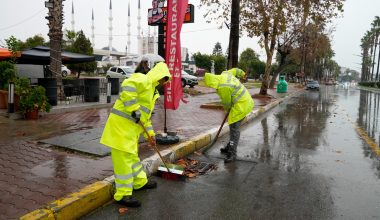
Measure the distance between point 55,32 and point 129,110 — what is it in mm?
10149

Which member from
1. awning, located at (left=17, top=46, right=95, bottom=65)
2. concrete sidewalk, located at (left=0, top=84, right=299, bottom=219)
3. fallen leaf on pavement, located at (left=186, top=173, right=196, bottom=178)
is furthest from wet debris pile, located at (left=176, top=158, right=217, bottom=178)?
awning, located at (left=17, top=46, right=95, bottom=65)

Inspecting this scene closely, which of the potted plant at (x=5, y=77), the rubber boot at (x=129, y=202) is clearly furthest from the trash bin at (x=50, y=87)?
the rubber boot at (x=129, y=202)

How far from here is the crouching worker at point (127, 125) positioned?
3.89m

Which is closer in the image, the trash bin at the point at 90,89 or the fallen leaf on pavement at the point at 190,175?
the fallen leaf on pavement at the point at 190,175

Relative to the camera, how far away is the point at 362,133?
9.37m

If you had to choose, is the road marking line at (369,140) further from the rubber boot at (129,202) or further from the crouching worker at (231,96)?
the rubber boot at (129,202)

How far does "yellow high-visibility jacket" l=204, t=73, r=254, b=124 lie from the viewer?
597 centimetres

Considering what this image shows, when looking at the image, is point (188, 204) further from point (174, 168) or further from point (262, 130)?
point (262, 130)

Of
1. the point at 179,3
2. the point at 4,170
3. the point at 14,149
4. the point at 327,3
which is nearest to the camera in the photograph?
the point at 4,170

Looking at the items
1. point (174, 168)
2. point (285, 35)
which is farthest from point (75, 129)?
point (285, 35)

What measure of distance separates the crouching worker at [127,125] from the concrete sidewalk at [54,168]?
33 centimetres

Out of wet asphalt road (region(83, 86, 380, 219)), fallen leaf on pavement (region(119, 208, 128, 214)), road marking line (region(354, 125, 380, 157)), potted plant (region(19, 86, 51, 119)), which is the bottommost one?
fallen leaf on pavement (region(119, 208, 128, 214))

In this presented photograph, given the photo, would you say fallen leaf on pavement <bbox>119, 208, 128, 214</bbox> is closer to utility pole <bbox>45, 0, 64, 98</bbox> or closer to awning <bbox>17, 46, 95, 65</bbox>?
utility pole <bbox>45, 0, 64, 98</bbox>

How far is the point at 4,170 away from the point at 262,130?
662 centimetres
